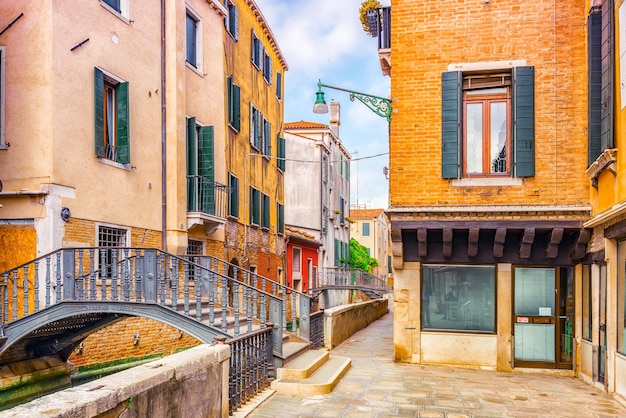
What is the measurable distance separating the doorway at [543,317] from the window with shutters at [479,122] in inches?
90.2

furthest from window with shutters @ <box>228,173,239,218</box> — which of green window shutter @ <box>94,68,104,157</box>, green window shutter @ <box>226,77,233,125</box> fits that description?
green window shutter @ <box>94,68,104,157</box>

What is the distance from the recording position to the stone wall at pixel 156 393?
3.86 metres

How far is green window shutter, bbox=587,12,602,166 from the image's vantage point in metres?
9.87

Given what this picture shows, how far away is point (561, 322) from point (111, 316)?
883 centimetres

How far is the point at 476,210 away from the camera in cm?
1084

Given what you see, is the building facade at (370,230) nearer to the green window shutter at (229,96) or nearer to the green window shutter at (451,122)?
A: the green window shutter at (229,96)

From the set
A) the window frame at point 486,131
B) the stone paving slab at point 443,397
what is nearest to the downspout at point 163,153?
the stone paving slab at point 443,397

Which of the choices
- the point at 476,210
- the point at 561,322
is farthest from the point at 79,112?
the point at 561,322

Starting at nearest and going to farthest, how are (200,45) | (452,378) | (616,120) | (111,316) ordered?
1. (616,120)
2. (452,378)
3. (111,316)
4. (200,45)

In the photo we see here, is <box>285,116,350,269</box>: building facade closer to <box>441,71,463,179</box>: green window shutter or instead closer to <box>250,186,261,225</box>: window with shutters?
<box>250,186,261,225</box>: window with shutters

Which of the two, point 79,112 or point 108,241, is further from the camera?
point 108,241

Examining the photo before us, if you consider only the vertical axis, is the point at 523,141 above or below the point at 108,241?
above

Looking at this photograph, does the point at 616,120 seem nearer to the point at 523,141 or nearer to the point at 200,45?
the point at 523,141

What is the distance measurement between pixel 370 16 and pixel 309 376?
768 centimetres
